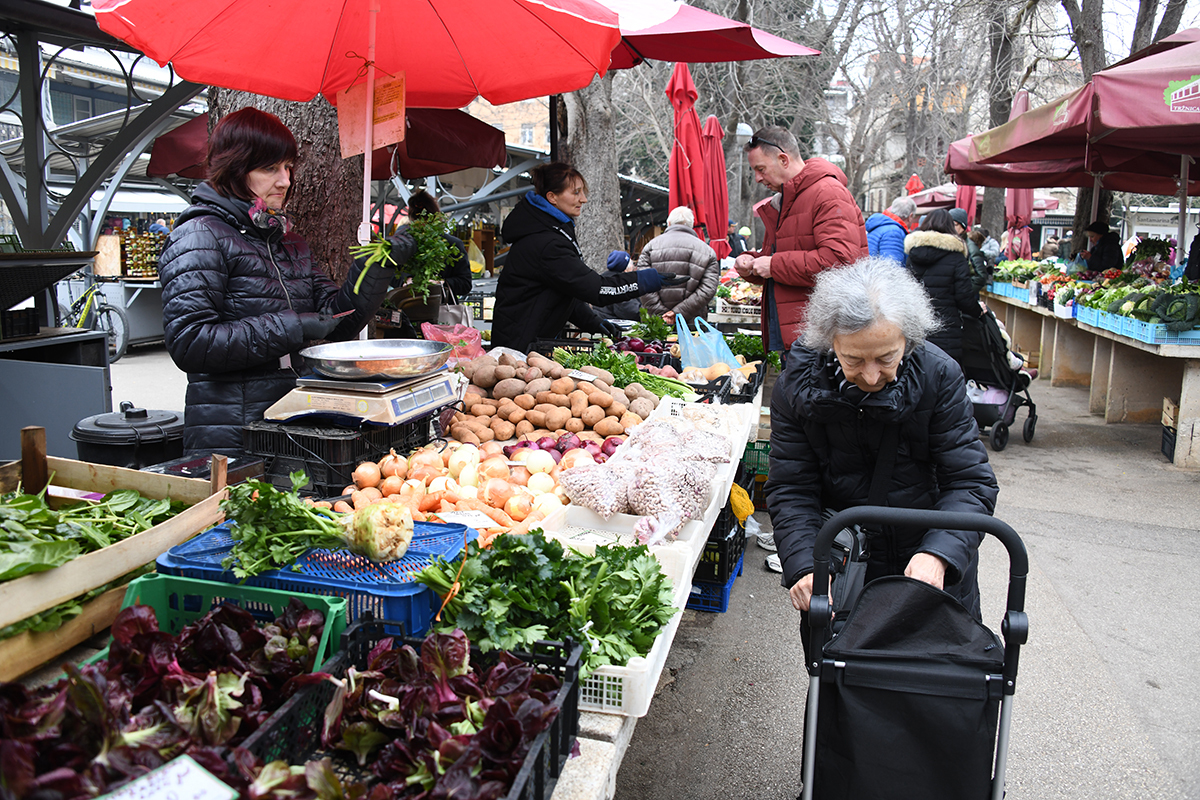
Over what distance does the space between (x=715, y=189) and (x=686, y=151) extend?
1309 millimetres

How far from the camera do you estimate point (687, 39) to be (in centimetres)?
614

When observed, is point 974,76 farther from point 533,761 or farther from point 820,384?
point 533,761

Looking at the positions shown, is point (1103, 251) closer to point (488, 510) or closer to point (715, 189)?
point (715, 189)

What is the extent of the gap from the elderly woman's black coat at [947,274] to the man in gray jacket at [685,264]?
1.88 m

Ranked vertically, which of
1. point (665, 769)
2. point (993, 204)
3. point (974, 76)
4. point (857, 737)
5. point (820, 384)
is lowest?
point (665, 769)

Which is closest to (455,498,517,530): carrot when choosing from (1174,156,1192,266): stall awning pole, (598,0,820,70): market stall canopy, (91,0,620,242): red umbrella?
(91,0,620,242): red umbrella

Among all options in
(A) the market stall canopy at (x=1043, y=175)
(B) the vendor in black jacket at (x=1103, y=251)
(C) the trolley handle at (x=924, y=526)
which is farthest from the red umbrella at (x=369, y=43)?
(B) the vendor in black jacket at (x=1103, y=251)

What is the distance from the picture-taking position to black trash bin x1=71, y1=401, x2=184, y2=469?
3115 millimetres

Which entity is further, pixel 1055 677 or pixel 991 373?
pixel 991 373

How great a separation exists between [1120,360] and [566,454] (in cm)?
788

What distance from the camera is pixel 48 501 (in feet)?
7.91

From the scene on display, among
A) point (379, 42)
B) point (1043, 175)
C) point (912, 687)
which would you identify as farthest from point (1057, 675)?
point (1043, 175)

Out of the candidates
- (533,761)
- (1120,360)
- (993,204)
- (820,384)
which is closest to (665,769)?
(820,384)

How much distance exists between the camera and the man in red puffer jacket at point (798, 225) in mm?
5086
